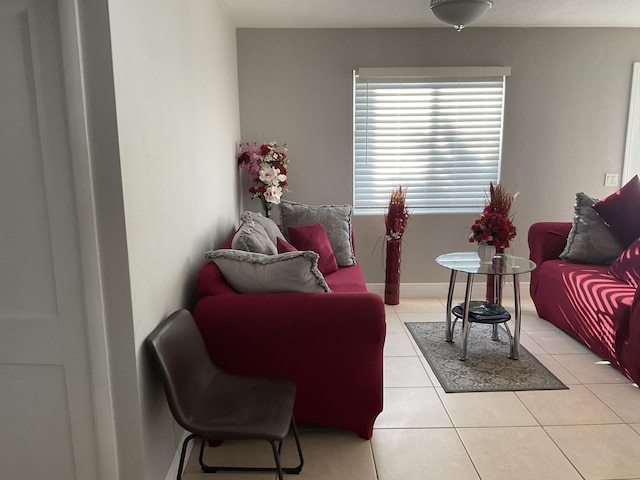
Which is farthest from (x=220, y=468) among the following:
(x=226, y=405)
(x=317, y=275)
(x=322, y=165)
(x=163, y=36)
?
(x=322, y=165)

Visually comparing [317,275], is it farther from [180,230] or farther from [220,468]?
[220,468]

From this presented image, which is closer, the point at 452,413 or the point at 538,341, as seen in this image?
the point at 452,413

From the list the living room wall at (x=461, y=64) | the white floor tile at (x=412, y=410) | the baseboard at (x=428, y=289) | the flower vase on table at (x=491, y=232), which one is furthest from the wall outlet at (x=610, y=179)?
the white floor tile at (x=412, y=410)

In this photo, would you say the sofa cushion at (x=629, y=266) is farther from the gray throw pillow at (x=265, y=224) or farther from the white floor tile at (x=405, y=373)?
the gray throw pillow at (x=265, y=224)

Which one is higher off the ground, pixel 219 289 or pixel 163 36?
pixel 163 36

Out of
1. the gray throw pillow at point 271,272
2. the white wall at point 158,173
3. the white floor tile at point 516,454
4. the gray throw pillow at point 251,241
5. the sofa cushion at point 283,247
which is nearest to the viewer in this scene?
the white wall at point 158,173

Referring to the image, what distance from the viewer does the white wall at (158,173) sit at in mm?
1636

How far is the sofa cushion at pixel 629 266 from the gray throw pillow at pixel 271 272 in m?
2.20

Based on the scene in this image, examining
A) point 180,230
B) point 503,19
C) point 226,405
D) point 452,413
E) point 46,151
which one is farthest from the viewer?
point 503,19

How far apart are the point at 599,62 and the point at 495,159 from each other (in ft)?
3.91

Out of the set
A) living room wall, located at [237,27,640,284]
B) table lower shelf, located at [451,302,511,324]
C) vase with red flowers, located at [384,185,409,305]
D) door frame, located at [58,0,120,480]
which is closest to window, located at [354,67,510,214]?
living room wall, located at [237,27,640,284]

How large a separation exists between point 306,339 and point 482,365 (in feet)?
4.88

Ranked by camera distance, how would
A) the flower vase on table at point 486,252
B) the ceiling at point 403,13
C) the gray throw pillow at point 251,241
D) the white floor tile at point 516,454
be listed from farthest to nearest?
the ceiling at point 403,13, the flower vase on table at point 486,252, the gray throw pillow at point 251,241, the white floor tile at point 516,454

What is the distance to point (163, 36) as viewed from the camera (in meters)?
2.03
